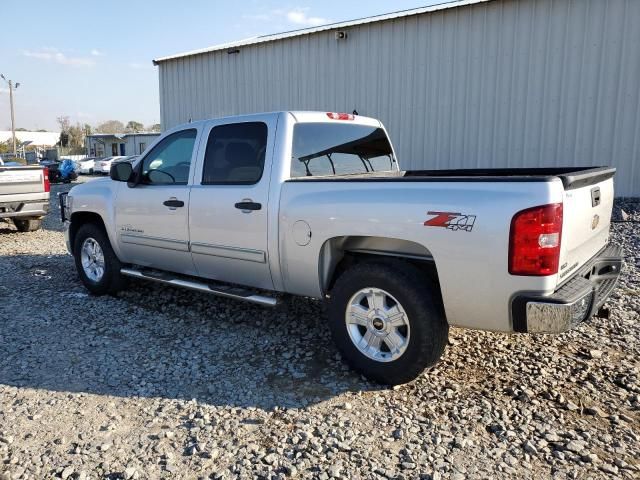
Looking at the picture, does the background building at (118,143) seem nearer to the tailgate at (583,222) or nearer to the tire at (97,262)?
the tire at (97,262)

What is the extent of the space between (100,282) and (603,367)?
5044 millimetres

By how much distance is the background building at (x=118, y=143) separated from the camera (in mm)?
48188

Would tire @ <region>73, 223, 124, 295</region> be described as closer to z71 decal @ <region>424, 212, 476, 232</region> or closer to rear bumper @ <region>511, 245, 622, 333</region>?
z71 decal @ <region>424, 212, 476, 232</region>

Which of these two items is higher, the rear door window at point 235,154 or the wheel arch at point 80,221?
the rear door window at point 235,154

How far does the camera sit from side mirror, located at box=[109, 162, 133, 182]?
18.0 feet

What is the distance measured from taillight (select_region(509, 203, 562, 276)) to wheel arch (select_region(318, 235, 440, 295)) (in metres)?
0.57

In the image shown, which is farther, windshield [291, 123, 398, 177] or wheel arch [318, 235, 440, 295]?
A: windshield [291, 123, 398, 177]

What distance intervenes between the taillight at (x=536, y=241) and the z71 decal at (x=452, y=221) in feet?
0.82

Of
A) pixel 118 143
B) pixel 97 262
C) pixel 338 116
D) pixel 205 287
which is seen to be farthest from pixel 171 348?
pixel 118 143

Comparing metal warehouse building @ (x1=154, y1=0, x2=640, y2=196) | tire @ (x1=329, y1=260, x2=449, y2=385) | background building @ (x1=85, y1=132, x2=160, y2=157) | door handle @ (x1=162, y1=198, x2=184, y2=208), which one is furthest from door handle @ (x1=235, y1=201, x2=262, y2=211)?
background building @ (x1=85, y1=132, x2=160, y2=157)

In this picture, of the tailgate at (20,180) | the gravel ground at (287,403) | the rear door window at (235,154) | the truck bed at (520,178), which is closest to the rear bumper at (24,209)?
the tailgate at (20,180)

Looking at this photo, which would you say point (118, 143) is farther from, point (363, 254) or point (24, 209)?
point (363, 254)

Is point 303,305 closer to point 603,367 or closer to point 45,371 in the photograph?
point 45,371

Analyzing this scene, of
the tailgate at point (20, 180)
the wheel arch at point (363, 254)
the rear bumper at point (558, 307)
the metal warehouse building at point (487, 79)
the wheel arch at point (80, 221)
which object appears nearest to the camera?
the rear bumper at point (558, 307)
